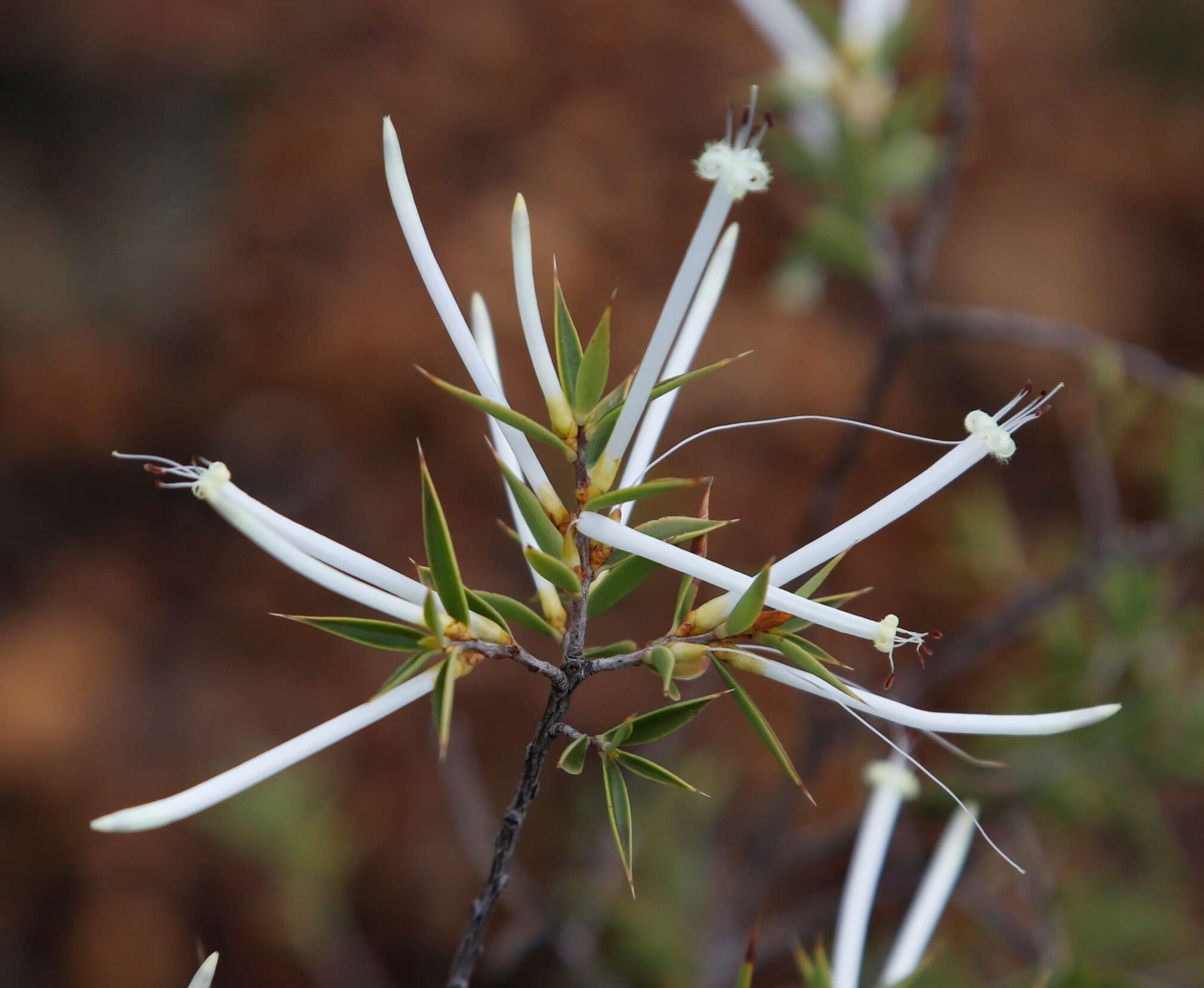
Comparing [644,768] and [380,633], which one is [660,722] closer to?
[644,768]

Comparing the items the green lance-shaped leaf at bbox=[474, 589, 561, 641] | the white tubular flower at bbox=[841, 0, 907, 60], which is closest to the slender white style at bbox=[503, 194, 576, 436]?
the green lance-shaped leaf at bbox=[474, 589, 561, 641]

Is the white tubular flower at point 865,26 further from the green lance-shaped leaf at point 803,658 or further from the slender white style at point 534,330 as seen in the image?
the green lance-shaped leaf at point 803,658

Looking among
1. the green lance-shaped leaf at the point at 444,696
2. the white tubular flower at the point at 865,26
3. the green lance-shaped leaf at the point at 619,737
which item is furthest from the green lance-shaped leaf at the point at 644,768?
the white tubular flower at the point at 865,26

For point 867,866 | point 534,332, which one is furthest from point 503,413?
point 867,866

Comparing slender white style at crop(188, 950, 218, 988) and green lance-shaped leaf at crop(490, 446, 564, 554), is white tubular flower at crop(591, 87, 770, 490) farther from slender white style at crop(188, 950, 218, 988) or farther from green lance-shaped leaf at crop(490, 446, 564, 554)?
slender white style at crop(188, 950, 218, 988)

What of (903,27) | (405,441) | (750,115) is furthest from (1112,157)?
(750,115)
